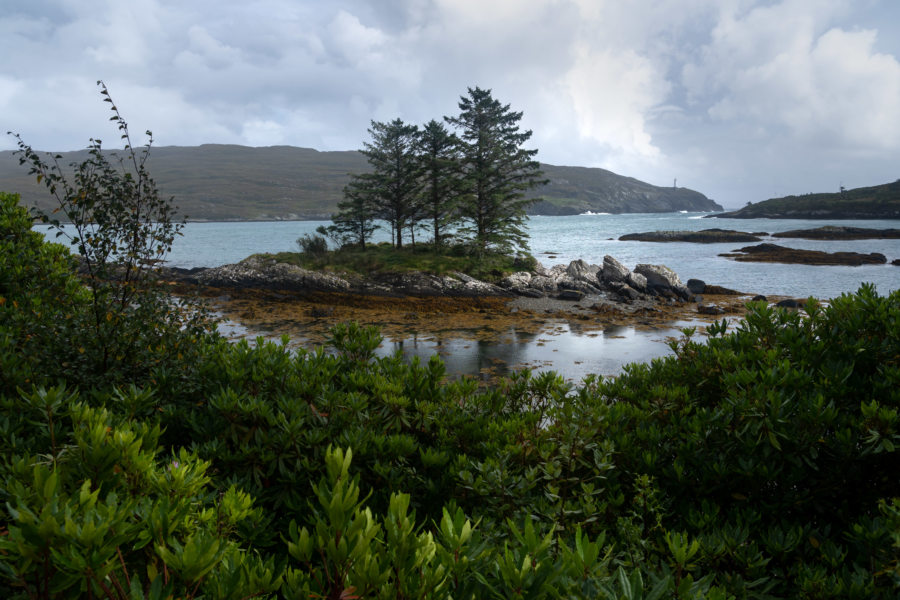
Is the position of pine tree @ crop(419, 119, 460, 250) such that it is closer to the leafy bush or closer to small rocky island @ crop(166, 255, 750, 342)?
small rocky island @ crop(166, 255, 750, 342)

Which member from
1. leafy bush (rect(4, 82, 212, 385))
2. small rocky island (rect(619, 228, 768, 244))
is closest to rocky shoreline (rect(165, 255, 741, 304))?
leafy bush (rect(4, 82, 212, 385))

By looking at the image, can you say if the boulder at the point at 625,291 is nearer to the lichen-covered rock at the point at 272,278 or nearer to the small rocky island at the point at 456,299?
the small rocky island at the point at 456,299

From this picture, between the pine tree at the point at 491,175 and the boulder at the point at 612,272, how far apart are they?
5469 millimetres

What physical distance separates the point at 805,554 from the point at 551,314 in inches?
666

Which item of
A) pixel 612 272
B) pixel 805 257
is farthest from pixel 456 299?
pixel 805 257

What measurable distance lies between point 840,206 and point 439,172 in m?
101

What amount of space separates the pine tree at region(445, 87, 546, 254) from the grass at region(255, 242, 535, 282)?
133cm

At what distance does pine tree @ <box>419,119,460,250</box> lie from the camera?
29.4m

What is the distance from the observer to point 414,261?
1059 inches

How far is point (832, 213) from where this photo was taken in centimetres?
9106

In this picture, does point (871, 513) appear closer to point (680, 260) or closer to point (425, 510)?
point (425, 510)

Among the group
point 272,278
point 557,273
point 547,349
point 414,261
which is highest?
point 414,261

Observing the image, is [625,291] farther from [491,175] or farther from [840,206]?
[840,206]

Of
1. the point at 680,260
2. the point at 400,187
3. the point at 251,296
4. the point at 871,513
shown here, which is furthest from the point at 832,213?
the point at 871,513
